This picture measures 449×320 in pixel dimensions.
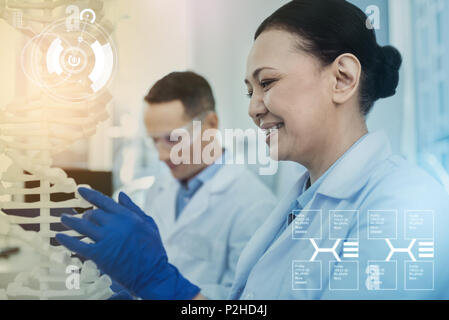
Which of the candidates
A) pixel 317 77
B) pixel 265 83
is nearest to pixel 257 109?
pixel 265 83

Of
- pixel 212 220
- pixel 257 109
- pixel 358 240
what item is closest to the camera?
pixel 358 240

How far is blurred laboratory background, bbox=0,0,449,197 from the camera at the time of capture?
1.33 metres

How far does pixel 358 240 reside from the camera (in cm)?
118

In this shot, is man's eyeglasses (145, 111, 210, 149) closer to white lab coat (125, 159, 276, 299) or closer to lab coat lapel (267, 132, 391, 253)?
white lab coat (125, 159, 276, 299)

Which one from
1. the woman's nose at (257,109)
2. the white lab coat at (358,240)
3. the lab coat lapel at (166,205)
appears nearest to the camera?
the white lab coat at (358,240)

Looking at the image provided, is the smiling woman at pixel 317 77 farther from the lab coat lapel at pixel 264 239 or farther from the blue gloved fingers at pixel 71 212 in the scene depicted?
the blue gloved fingers at pixel 71 212

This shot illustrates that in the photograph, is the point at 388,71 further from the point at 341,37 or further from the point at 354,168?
the point at 354,168

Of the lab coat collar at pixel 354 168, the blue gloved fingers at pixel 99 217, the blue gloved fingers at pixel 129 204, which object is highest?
the lab coat collar at pixel 354 168

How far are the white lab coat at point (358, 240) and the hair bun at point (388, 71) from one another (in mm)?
155

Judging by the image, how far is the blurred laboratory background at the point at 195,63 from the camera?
133cm

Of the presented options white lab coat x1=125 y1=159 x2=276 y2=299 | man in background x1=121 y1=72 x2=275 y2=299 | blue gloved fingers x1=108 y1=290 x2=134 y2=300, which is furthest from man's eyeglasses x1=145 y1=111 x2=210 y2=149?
blue gloved fingers x1=108 y1=290 x2=134 y2=300

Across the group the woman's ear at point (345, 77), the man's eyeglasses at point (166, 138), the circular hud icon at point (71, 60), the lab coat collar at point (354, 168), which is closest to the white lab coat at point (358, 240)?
the lab coat collar at point (354, 168)

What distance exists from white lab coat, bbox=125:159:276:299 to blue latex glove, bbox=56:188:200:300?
0.19ft

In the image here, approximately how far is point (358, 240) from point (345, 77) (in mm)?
450
